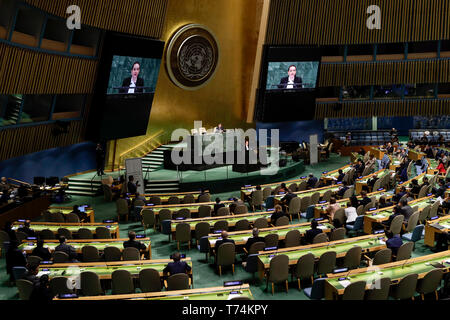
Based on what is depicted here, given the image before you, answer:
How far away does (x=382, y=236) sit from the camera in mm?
9453

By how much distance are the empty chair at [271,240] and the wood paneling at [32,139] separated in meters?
9.21

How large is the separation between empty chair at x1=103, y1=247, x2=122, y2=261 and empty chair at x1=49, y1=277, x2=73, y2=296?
4.81 feet

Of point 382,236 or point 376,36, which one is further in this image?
point 376,36

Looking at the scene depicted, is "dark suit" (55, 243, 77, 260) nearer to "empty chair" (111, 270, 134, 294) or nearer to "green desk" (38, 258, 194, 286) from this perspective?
"green desk" (38, 258, 194, 286)

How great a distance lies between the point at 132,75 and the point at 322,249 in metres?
12.1

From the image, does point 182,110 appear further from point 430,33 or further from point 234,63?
point 430,33

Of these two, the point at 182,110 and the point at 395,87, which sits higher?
the point at 395,87

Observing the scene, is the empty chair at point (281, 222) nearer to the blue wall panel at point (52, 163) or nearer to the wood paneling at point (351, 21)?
the blue wall panel at point (52, 163)

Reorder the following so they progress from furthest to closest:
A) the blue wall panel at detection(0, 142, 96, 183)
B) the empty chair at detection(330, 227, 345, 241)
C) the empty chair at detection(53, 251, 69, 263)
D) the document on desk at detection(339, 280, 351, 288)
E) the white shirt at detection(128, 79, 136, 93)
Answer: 1. the white shirt at detection(128, 79, 136, 93)
2. the blue wall panel at detection(0, 142, 96, 183)
3. the empty chair at detection(330, 227, 345, 241)
4. the empty chair at detection(53, 251, 69, 263)
5. the document on desk at detection(339, 280, 351, 288)

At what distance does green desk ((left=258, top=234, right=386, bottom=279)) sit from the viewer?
8.41 m

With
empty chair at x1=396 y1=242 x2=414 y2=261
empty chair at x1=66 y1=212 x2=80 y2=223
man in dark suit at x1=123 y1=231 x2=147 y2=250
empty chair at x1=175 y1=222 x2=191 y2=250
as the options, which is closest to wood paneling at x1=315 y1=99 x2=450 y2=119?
empty chair at x1=175 y1=222 x2=191 y2=250

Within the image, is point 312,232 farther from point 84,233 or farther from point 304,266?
point 84,233
